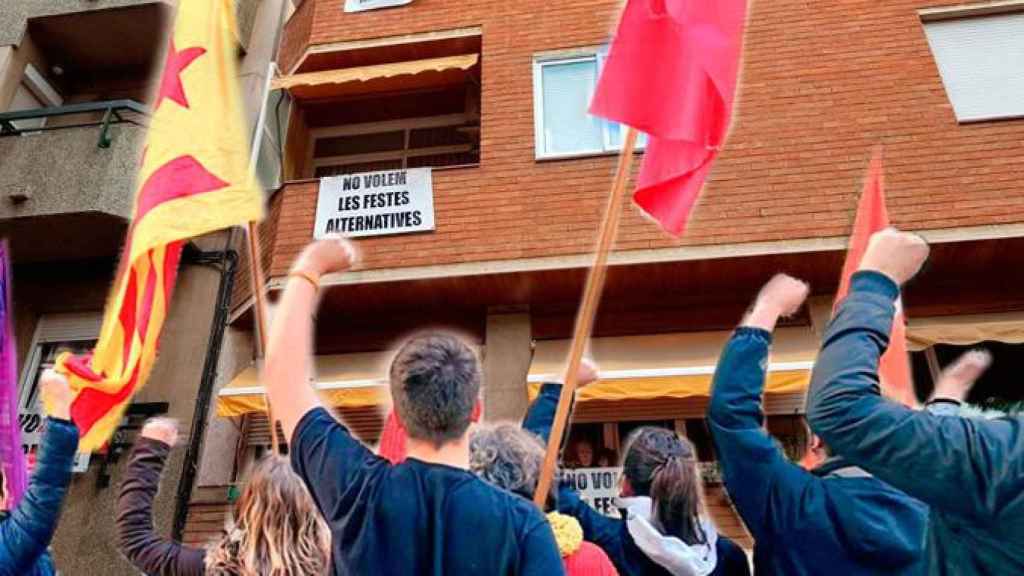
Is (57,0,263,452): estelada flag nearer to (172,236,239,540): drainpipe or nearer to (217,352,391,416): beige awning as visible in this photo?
(217,352,391,416): beige awning

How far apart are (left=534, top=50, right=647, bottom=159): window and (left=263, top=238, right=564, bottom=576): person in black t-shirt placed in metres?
6.66

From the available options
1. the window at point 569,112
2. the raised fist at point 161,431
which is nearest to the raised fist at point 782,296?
the raised fist at point 161,431

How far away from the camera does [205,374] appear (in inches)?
328

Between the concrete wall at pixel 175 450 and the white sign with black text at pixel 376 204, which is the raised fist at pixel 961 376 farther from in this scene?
the concrete wall at pixel 175 450

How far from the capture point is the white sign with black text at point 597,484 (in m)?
7.17

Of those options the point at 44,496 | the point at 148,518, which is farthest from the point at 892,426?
the point at 148,518

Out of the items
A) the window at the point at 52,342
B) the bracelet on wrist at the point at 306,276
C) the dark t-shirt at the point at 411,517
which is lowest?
the dark t-shirt at the point at 411,517

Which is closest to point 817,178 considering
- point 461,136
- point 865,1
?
point 865,1

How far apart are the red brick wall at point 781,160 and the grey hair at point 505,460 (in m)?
5.47

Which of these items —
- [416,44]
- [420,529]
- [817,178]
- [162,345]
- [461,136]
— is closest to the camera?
[420,529]

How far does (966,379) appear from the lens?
7.39ft

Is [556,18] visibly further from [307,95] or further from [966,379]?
[966,379]

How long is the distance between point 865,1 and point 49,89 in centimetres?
1170

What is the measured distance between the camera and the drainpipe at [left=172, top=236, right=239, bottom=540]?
7.74 m
